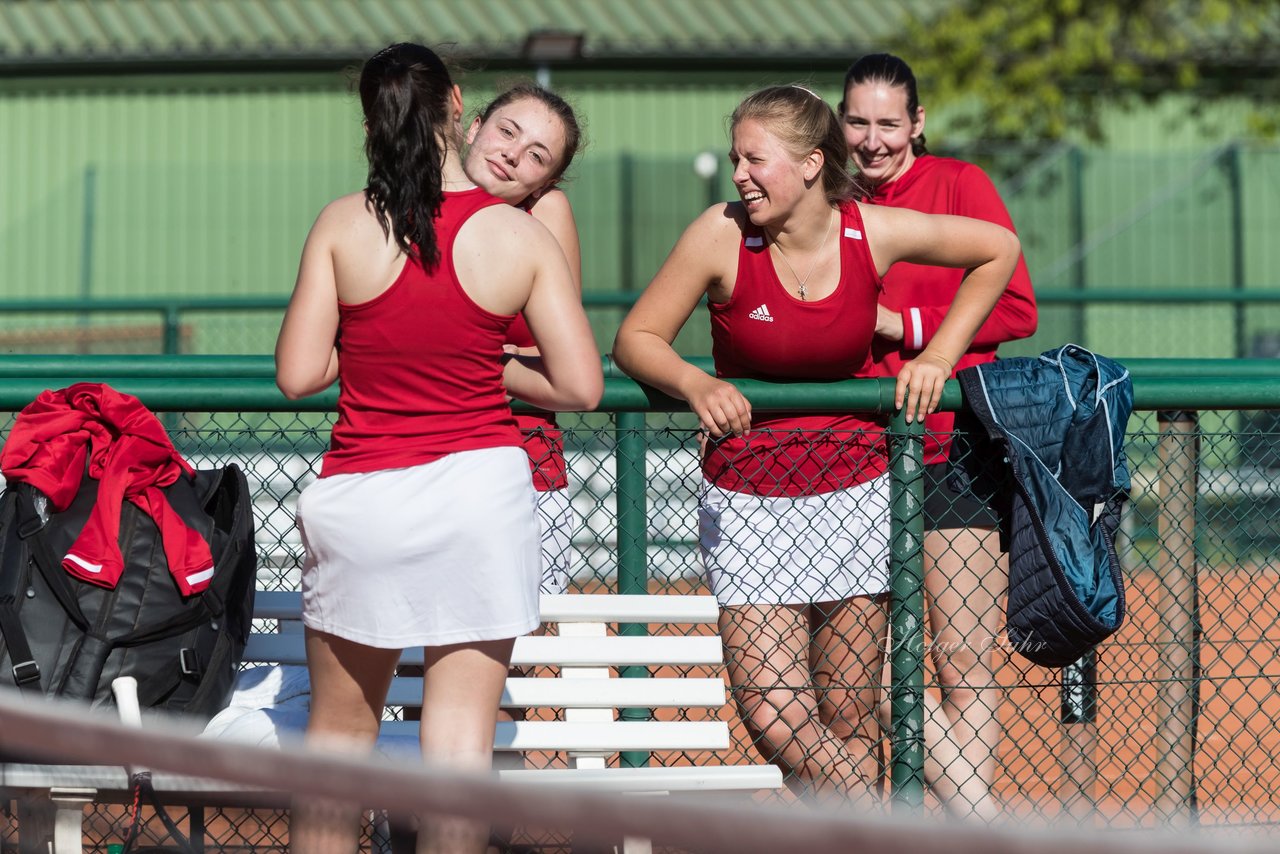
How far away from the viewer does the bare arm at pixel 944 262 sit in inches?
129

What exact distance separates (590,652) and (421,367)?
1.07 m

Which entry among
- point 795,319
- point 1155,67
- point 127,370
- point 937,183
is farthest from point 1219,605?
point 1155,67

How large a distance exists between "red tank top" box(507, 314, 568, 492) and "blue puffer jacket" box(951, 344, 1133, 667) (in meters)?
0.95

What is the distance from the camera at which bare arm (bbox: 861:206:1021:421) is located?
10.7 ft

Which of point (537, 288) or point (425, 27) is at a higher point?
point (425, 27)

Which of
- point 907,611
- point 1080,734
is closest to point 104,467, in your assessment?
point 907,611

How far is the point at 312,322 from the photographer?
2596 mm

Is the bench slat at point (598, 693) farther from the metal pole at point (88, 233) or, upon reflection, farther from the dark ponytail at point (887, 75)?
the metal pole at point (88, 233)

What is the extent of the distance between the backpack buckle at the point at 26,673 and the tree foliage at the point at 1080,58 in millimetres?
10877

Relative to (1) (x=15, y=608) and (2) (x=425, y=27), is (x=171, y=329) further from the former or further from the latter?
(1) (x=15, y=608)

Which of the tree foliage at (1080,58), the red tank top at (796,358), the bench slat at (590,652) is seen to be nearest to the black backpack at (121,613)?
the bench slat at (590,652)

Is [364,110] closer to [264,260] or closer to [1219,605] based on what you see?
[1219,605]

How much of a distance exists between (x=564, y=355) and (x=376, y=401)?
35 centimetres

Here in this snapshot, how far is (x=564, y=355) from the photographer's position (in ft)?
8.78
